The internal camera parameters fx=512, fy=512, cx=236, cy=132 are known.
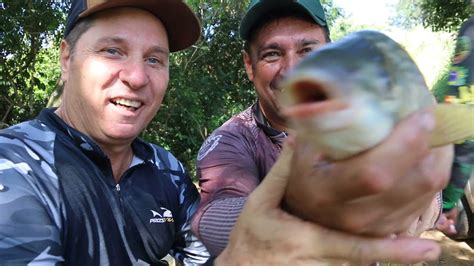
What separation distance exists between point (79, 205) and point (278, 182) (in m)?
0.98

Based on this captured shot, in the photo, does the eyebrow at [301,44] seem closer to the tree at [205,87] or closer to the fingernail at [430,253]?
the fingernail at [430,253]

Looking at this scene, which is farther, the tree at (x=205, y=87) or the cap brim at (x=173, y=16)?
the tree at (x=205, y=87)

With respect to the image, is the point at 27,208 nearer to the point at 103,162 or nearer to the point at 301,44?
the point at 103,162

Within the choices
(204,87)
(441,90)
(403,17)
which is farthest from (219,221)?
(403,17)

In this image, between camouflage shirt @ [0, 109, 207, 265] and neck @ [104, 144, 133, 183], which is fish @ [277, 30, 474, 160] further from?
neck @ [104, 144, 133, 183]

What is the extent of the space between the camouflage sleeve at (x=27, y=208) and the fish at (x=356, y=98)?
105 centimetres

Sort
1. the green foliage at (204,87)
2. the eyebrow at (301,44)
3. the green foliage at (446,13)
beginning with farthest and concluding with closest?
the green foliage at (446,13) < the green foliage at (204,87) < the eyebrow at (301,44)

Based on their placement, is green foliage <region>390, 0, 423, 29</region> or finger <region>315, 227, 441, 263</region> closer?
finger <region>315, 227, 441, 263</region>

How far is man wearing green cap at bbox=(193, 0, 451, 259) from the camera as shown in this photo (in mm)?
963

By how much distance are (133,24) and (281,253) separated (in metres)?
1.40

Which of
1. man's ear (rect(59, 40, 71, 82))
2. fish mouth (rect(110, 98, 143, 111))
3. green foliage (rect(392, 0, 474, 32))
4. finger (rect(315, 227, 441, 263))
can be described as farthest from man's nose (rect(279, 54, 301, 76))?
green foliage (rect(392, 0, 474, 32))

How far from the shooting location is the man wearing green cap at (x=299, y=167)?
96cm

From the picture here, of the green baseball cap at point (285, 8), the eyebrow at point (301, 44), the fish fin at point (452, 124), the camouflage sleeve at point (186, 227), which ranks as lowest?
the camouflage sleeve at point (186, 227)

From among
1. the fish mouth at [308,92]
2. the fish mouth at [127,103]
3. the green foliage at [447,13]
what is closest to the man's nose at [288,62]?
the fish mouth at [127,103]
